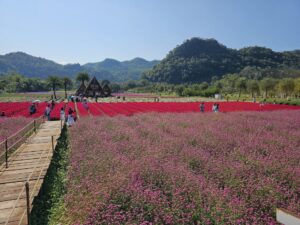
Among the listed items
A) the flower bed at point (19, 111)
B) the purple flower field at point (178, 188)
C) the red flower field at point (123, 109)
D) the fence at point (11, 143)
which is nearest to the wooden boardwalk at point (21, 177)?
the fence at point (11, 143)

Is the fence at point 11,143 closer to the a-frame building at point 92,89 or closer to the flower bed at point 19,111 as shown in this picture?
the flower bed at point 19,111

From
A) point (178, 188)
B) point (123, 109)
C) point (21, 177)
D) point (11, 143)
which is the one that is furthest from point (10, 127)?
point (123, 109)

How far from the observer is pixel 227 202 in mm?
4570

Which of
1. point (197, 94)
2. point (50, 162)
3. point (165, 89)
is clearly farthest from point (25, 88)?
point (50, 162)

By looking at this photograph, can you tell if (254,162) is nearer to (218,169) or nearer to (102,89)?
(218,169)

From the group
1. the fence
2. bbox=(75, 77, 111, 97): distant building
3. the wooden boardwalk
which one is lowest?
the wooden boardwalk

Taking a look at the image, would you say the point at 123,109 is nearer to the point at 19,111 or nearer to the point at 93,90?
the point at 19,111

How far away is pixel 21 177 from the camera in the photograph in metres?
7.47

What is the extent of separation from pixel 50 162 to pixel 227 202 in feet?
22.4

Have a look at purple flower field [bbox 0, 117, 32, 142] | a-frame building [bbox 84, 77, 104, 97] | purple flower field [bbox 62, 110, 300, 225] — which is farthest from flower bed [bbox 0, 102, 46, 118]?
a-frame building [bbox 84, 77, 104, 97]

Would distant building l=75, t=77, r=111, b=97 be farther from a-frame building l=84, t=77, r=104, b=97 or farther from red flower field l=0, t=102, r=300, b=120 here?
red flower field l=0, t=102, r=300, b=120

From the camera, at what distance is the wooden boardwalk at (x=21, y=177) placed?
5144 millimetres

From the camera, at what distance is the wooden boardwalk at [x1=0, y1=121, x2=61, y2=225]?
514 centimetres

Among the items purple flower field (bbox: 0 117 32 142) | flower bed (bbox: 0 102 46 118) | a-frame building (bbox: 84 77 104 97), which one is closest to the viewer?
purple flower field (bbox: 0 117 32 142)
